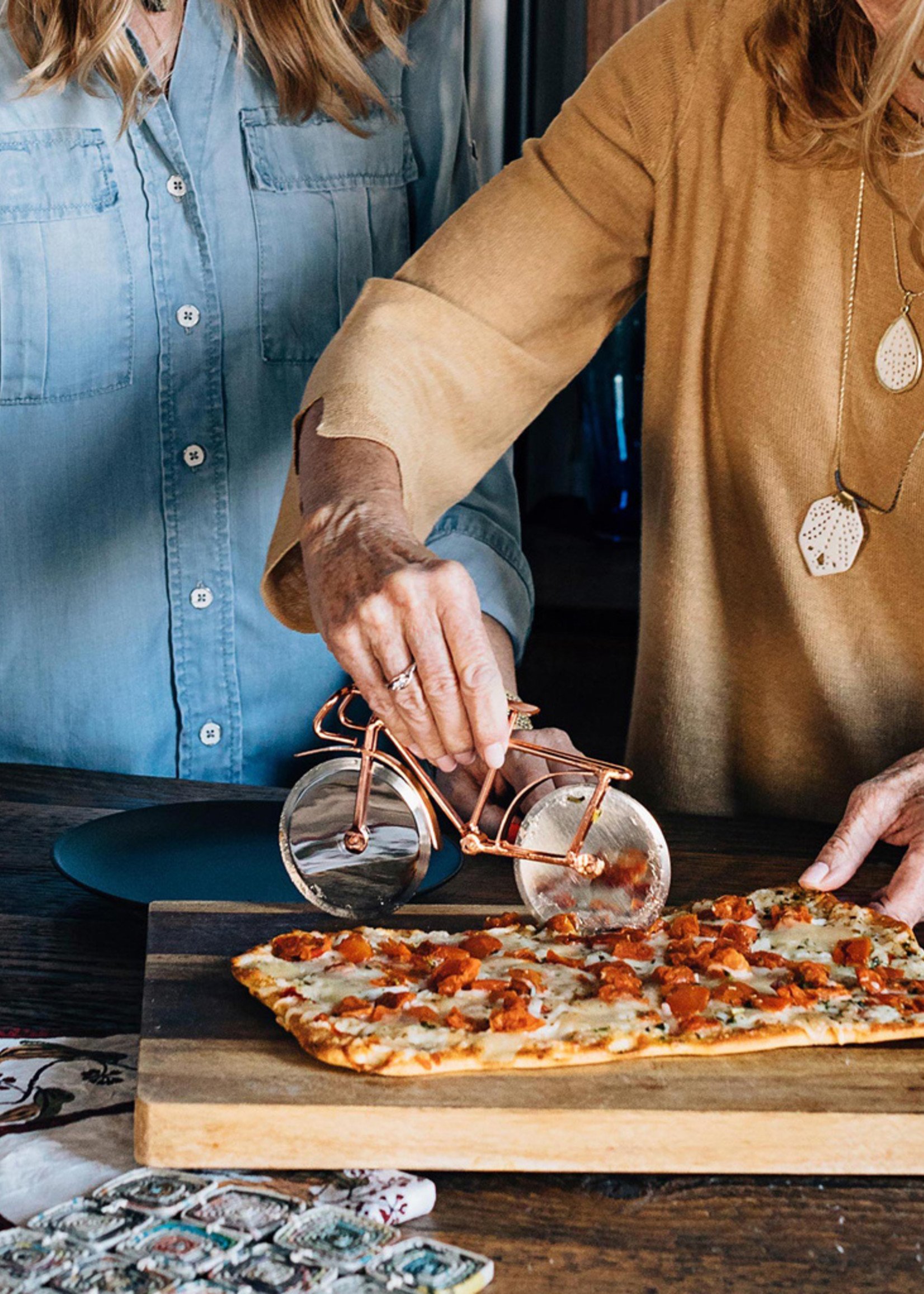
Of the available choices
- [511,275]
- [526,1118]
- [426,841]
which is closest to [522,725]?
[426,841]

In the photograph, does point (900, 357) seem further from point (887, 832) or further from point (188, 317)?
point (188, 317)

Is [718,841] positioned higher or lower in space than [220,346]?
lower

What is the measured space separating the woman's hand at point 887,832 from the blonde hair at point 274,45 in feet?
3.88

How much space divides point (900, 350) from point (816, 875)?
584mm

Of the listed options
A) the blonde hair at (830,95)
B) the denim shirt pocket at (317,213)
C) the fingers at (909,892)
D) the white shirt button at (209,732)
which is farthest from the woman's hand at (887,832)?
the denim shirt pocket at (317,213)

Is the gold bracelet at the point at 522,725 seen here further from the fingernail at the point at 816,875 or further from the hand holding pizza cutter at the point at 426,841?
the fingernail at the point at 816,875

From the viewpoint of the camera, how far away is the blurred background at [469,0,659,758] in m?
3.15

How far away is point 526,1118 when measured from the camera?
3.26 ft

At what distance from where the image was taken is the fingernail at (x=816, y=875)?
136 centimetres

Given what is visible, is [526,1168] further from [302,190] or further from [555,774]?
[302,190]

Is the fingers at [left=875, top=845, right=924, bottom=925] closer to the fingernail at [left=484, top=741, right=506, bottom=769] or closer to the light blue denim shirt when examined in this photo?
the fingernail at [left=484, top=741, right=506, bottom=769]

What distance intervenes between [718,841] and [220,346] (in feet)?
3.16

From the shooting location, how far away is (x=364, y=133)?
2002 millimetres

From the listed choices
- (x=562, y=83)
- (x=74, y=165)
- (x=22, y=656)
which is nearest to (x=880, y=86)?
(x=74, y=165)
